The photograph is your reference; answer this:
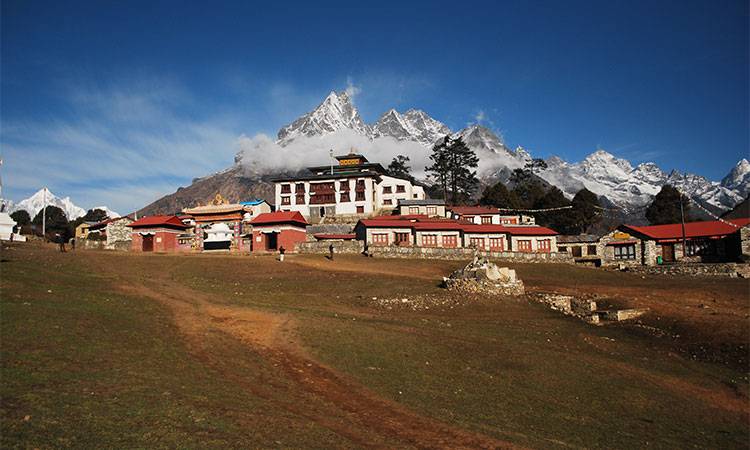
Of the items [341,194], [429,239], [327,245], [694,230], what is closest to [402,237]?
[429,239]

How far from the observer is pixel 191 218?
249 ft

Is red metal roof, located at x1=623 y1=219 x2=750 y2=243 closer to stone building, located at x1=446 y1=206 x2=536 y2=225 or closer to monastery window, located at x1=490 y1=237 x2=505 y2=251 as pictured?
monastery window, located at x1=490 y1=237 x2=505 y2=251

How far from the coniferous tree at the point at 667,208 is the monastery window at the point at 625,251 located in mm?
27037

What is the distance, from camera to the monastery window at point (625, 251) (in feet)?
191

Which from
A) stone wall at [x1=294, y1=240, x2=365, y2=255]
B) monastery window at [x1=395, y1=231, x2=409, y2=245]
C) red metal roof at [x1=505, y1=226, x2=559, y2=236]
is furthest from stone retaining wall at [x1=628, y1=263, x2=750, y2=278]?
stone wall at [x1=294, y1=240, x2=365, y2=255]

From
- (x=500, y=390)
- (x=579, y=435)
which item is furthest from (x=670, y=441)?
(x=500, y=390)

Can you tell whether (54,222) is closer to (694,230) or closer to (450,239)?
(450,239)

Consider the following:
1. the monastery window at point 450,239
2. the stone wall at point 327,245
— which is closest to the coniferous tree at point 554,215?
the monastery window at point 450,239

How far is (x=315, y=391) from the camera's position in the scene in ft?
41.3

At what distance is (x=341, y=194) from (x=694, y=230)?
56518 mm

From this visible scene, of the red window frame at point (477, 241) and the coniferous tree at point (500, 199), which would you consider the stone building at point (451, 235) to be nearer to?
the red window frame at point (477, 241)

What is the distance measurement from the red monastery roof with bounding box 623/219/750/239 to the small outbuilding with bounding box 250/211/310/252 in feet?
152

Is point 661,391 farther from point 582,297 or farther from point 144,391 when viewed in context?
point 144,391

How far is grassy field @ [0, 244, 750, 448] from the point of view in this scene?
9102mm
